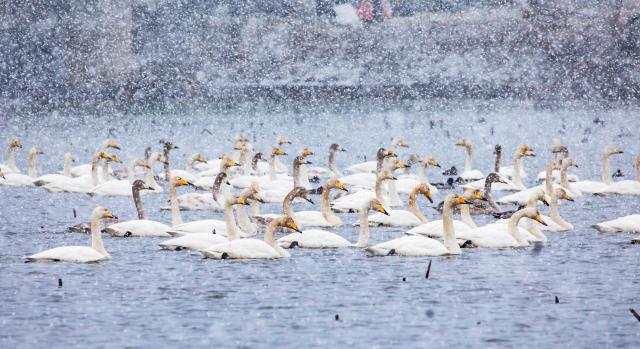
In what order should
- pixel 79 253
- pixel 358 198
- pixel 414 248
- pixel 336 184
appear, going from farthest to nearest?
1. pixel 358 198
2. pixel 336 184
3. pixel 414 248
4. pixel 79 253

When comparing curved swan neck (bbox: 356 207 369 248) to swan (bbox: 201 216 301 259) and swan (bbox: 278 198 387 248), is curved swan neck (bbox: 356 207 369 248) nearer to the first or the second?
swan (bbox: 278 198 387 248)

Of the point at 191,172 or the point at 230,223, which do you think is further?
the point at 191,172

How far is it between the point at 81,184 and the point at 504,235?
13.2m

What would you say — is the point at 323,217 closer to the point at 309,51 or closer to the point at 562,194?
the point at 562,194

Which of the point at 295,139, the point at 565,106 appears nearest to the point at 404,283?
the point at 295,139

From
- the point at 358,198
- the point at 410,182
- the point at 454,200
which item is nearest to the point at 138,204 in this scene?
the point at 358,198

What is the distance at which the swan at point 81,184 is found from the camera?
108 feet

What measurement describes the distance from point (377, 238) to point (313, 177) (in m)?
12.4

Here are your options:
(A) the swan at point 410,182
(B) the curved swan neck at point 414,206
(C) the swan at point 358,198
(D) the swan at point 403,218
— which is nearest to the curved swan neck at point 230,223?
(D) the swan at point 403,218

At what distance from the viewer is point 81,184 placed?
109 ft

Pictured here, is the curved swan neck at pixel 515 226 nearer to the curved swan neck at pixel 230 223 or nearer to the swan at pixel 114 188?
the curved swan neck at pixel 230 223

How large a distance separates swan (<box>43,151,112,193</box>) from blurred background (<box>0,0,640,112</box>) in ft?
150

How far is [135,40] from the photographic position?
287 feet

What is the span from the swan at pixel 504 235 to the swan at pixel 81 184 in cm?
1231
